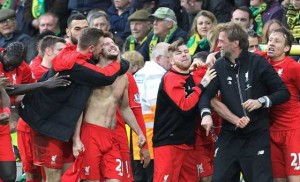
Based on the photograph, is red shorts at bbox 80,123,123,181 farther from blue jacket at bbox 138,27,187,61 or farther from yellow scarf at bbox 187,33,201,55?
blue jacket at bbox 138,27,187,61

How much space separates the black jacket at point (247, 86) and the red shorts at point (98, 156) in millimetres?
1268

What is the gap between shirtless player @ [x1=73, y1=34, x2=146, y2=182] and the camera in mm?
14344

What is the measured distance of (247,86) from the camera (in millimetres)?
14102

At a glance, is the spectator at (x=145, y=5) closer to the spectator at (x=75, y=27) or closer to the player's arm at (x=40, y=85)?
the spectator at (x=75, y=27)

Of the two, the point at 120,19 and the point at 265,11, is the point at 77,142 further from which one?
the point at 120,19

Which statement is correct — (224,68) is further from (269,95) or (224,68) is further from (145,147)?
(145,147)

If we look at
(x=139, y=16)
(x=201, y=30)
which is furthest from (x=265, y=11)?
(x=139, y=16)

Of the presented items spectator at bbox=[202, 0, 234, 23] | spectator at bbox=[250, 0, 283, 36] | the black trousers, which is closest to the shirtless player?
the black trousers

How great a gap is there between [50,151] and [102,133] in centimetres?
75

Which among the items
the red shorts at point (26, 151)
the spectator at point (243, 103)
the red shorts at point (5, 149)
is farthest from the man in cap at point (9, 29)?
the spectator at point (243, 103)

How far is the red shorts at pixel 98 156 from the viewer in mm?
14336

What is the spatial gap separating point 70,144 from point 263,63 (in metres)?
2.71

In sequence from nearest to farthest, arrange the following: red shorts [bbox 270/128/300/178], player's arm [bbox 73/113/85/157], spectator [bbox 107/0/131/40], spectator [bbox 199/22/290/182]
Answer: spectator [bbox 199/22/290/182], player's arm [bbox 73/113/85/157], red shorts [bbox 270/128/300/178], spectator [bbox 107/0/131/40]

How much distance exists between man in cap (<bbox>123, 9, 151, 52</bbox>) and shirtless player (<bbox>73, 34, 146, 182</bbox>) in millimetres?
4667
